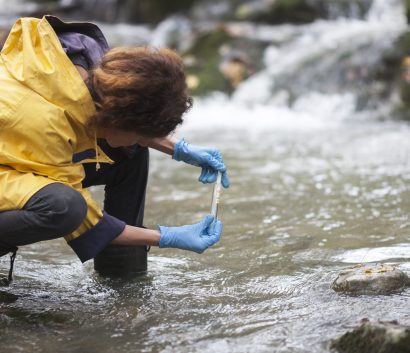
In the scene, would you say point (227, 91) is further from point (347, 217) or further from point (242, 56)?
point (347, 217)

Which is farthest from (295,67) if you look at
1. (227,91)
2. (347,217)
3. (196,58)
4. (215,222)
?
(215,222)

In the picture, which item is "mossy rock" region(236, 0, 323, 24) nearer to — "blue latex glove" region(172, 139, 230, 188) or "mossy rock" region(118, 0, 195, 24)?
"mossy rock" region(118, 0, 195, 24)

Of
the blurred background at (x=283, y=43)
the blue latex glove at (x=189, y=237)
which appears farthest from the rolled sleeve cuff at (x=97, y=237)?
the blurred background at (x=283, y=43)

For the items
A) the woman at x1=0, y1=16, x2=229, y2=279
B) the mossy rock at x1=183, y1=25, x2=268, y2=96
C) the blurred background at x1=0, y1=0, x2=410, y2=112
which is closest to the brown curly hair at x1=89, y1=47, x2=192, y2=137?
the woman at x1=0, y1=16, x2=229, y2=279

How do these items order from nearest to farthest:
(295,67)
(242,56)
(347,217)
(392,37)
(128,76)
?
(128,76)
(347,217)
(392,37)
(295,67)
(242,56)

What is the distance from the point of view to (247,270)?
116 inches

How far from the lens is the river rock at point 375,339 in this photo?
6.27 ft

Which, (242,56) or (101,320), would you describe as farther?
(242,56)

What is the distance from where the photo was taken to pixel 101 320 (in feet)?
7.97

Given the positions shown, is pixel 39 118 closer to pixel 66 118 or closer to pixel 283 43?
pixel 66 118

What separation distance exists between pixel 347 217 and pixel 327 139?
298 centimetres

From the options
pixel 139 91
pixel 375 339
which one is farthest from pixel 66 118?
pixel 375 339

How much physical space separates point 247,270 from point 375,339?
1.06 m

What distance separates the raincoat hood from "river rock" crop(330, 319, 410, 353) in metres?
1.09
